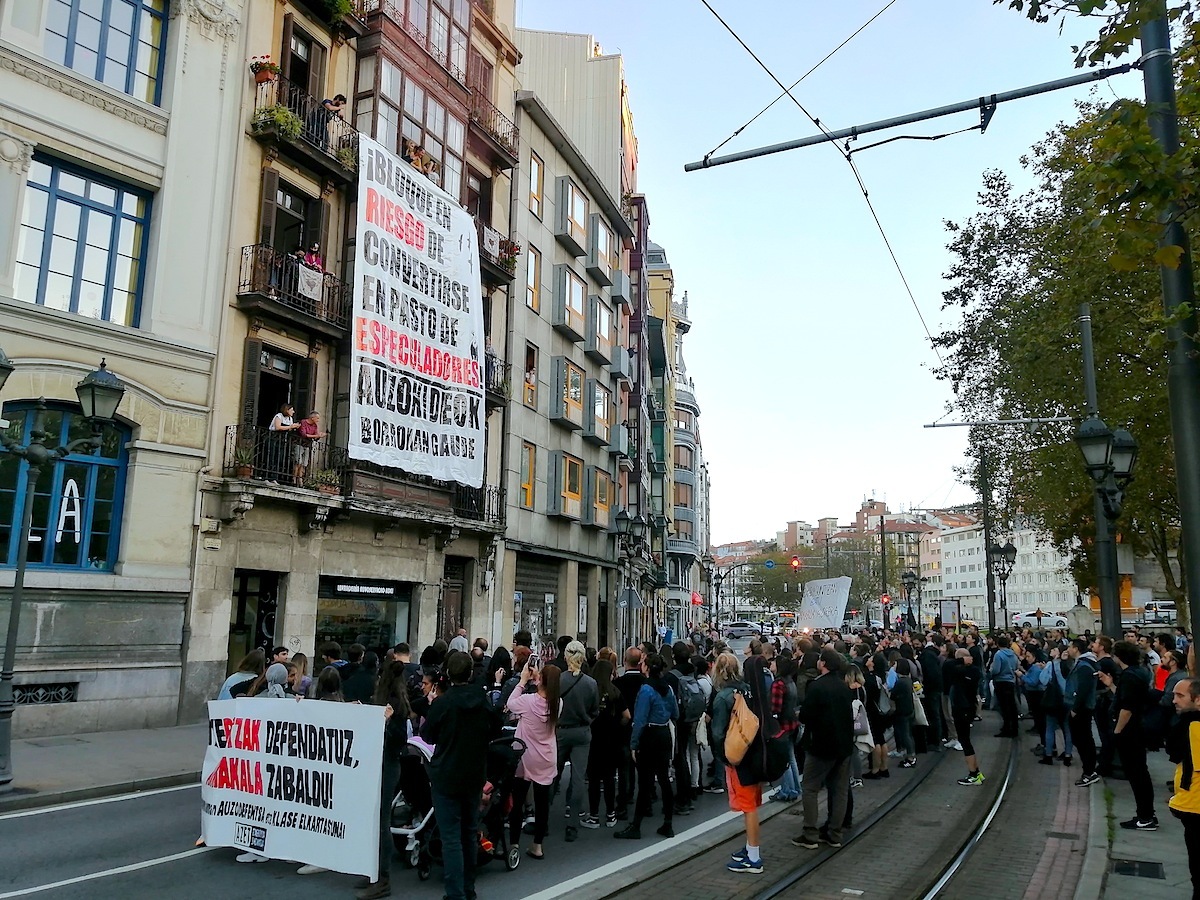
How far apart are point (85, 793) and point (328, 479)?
1018 cm

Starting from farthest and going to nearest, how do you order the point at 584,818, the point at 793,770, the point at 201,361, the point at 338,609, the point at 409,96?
the point at 409,96 < the point at 338,609 < the point at 201,361 < the point at 793,770 < the point at 584,818

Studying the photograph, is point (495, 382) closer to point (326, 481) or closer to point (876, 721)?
point (326, 481)

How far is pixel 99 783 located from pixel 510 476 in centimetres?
1808

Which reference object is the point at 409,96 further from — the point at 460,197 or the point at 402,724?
the point at 402,724

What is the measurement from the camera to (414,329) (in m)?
22.4

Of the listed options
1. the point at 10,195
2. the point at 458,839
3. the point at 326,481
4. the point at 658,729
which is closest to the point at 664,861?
the point at 658,729

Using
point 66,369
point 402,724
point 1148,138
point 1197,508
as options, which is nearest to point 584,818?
point 402,724

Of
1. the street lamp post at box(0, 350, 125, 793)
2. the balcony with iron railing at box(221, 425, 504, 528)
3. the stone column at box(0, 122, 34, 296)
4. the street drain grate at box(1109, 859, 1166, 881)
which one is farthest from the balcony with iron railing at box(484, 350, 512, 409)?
the street drain grate at box(1109, 859, 1166, 881)

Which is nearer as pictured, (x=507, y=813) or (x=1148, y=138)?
(x=1148, y=138)

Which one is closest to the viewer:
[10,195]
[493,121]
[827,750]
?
[827,750]

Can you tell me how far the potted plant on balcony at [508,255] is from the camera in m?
27.9

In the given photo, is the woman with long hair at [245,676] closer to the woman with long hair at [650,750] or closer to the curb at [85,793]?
the curb at [85,793]

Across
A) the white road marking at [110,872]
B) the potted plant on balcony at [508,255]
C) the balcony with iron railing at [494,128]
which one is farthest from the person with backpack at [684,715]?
the balcony with iron railing at [494,128]

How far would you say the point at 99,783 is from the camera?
1112 cm
